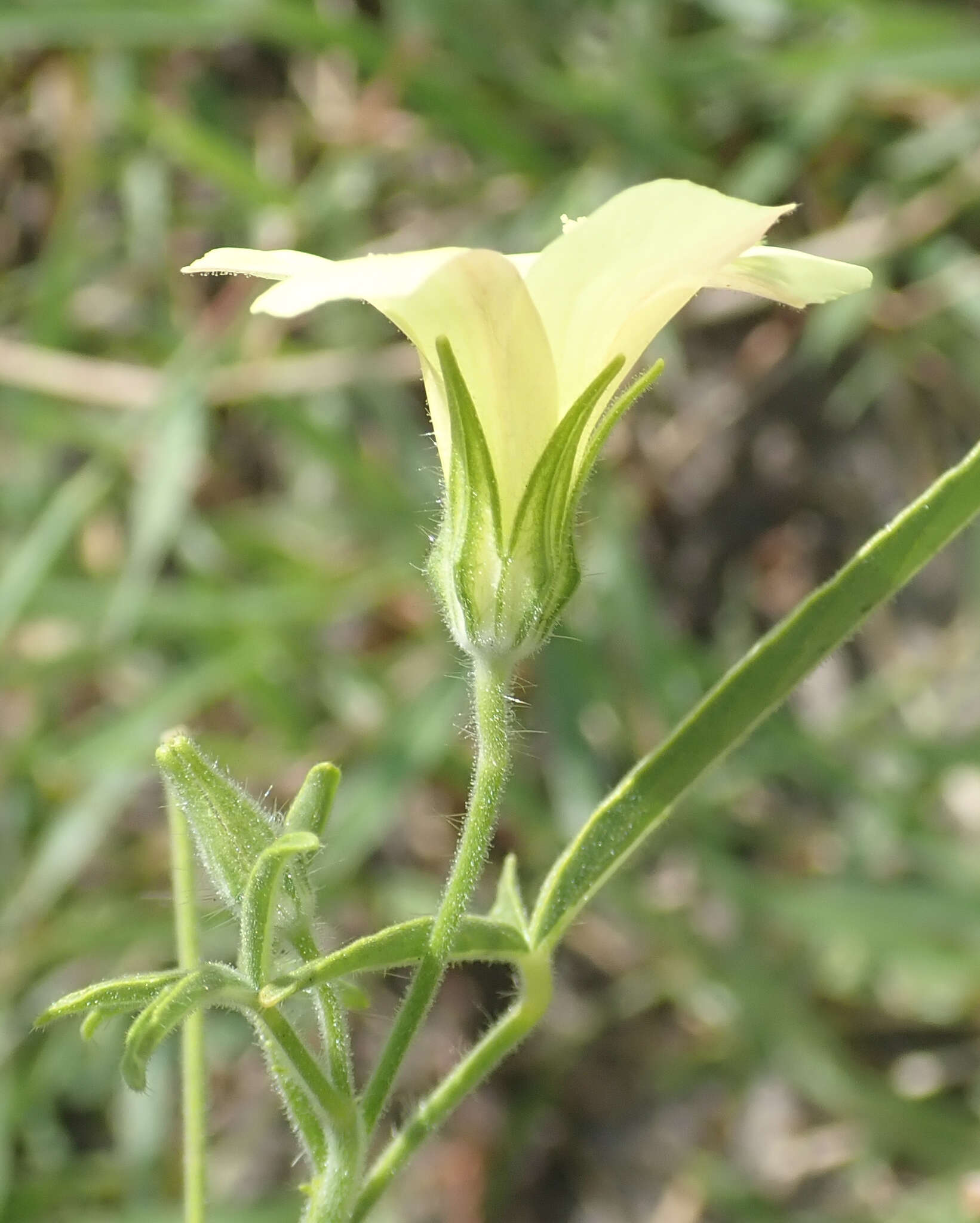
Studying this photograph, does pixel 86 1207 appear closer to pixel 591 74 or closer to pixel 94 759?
pixel 94 759

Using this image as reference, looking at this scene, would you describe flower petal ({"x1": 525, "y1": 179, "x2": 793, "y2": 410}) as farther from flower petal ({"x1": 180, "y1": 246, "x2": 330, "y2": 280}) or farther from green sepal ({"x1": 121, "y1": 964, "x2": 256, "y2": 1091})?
green sepal ({"x1": 121, "y1": 964, "x2": 256, "y2": 1091})

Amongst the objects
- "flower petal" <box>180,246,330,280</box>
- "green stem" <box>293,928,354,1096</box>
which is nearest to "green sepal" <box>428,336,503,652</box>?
"flower petal" <box>180,246,330,280</box>

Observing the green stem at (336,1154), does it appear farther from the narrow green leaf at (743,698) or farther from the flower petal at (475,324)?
the flower petal at (475,324)

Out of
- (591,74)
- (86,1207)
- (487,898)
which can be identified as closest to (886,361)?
(591,74)

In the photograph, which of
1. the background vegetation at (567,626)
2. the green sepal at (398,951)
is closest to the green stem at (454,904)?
the green sepal at (398,951)

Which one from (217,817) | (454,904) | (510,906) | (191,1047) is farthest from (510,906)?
(191,1047)
